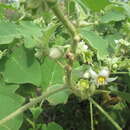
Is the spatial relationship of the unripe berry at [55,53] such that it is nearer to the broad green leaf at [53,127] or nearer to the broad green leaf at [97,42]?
the broad green leaf at [97,42]

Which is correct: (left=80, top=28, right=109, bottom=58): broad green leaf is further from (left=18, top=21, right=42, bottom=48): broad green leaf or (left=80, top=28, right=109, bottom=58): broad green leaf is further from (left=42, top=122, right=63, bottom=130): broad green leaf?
(left=42, top=122, right=63, bottom=130): broad green leaf

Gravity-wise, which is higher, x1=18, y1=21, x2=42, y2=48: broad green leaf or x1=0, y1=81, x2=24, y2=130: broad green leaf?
x1=18, y1=21, x2=42, y2=48: broad green leaf

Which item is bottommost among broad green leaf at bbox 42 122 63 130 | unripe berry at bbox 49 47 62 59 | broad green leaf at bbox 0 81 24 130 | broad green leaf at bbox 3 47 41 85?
broad green leaf at bbox 42 122 63 130

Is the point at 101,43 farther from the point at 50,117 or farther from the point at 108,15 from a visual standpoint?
the point at 50,117

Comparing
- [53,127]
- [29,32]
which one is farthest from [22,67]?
[53,127]

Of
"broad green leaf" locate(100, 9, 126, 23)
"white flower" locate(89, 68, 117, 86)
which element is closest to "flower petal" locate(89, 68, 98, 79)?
"white flower" locate(89, 68, 117, 86)

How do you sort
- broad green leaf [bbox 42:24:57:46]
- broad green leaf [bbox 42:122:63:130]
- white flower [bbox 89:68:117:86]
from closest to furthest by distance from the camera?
broad green leaf [bbox 42:24:57:46]
white flower [bbox 89:68:117:86]
broad green leaf [bbox 42:122:63:130]

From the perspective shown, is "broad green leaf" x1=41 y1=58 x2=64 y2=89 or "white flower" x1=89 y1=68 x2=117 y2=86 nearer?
"white flower" x1=89 y1=68 x2=117 y2=86

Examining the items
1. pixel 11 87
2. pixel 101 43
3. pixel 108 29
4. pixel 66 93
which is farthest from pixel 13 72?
pixel 108 29
